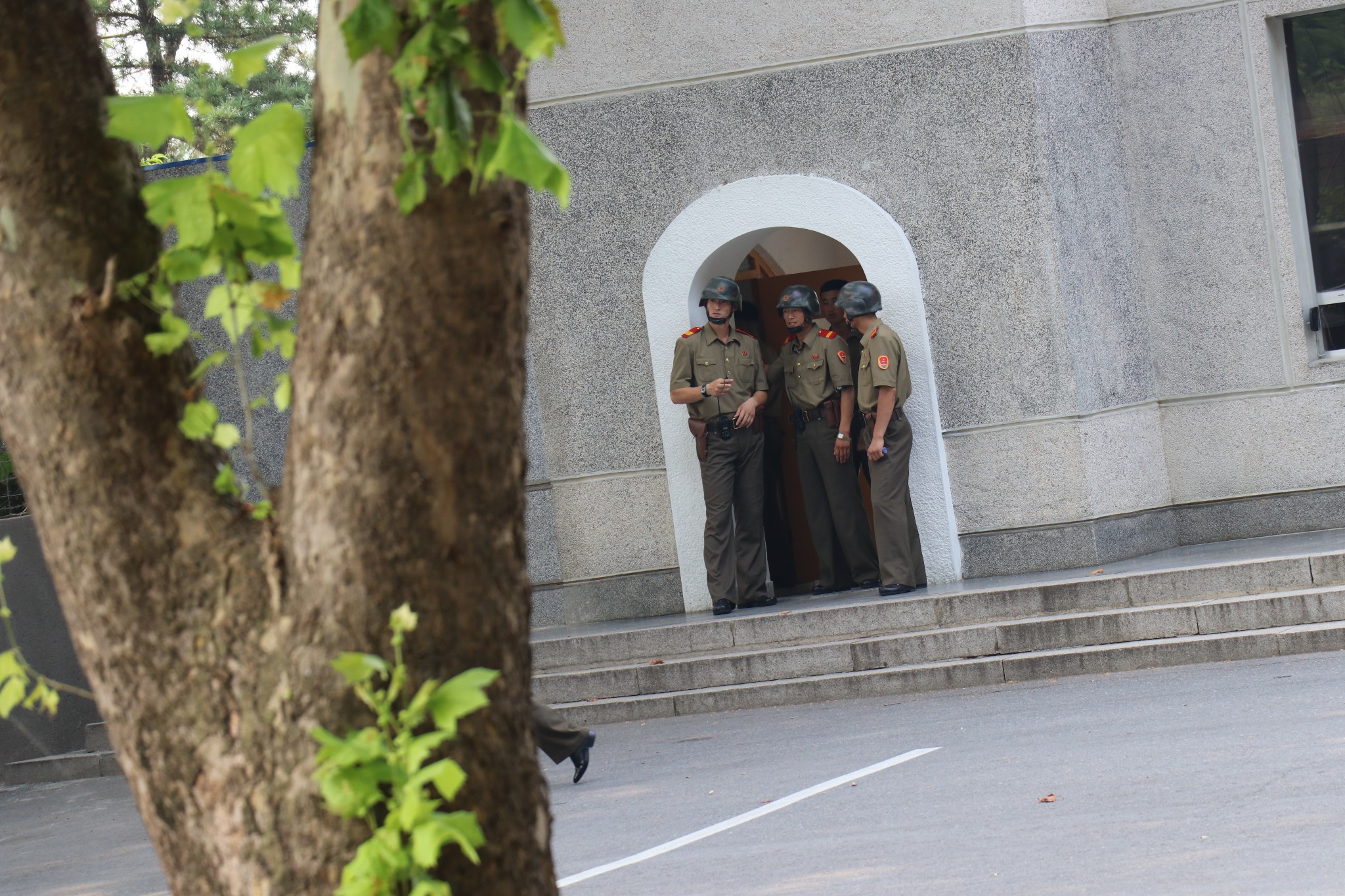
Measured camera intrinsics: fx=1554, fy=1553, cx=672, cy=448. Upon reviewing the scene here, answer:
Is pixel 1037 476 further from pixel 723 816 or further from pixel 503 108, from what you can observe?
pixel 503 108

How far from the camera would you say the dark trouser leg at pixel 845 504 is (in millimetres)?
11539

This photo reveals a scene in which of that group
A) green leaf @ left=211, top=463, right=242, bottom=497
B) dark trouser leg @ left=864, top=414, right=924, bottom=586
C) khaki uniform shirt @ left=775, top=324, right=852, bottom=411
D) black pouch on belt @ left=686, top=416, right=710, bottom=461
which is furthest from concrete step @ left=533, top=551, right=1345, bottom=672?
green leaf @ left=211, top=463, right=242, bottom=497

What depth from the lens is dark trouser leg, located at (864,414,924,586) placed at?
1109 cm

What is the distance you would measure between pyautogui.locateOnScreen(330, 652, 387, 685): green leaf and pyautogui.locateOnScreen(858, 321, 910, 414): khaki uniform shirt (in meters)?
9.27

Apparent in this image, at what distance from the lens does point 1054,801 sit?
6.27m

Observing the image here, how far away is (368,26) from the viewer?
6.18ft

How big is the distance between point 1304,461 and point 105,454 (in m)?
11.2

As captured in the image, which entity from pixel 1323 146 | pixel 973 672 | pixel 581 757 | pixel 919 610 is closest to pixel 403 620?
pixel 581 757

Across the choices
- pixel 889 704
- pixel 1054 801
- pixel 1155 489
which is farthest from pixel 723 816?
pixel 1155 489

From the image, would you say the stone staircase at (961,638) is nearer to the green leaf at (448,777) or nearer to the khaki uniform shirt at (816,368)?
the khaki uniform shirt at (816,368)

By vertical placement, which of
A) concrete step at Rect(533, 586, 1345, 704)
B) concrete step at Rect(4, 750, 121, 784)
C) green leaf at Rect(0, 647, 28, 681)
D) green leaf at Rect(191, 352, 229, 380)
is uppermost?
green leaf at Rect(191, 352, 229, 380)

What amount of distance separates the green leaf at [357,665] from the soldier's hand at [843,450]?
9.53 metres

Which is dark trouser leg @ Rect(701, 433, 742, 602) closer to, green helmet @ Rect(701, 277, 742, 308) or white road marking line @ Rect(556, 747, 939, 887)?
green helmet @ Rect(701, 277, 742, 308)

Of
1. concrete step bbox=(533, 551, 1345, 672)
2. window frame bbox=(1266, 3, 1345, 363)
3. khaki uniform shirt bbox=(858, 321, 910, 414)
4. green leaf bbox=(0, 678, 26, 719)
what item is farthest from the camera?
window frame bbox=(1266, 3, 1345, 363)
